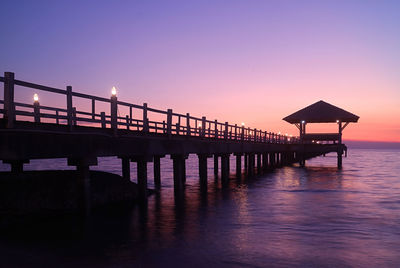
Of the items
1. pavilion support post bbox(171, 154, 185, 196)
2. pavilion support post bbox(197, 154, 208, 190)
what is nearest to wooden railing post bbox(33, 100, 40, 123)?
pavilion support post bbox(171, 154, 185, 196)

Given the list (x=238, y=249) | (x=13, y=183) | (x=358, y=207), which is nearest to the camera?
(x=238, y=249)

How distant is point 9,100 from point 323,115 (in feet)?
132

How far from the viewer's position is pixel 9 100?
9.38 m

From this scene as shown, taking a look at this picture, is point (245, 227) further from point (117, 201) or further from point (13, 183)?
point (13, 183)

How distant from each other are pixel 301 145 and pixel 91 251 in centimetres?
3866

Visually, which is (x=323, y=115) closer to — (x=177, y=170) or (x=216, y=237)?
(x=177, y=170)

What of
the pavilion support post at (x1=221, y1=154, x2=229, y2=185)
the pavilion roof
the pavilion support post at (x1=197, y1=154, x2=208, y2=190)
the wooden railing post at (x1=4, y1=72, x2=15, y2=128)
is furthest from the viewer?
the pavilion roof

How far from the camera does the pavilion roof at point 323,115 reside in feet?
144

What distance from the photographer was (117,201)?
17.0 m

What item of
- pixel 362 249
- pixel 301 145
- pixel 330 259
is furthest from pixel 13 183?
pixel 301 145

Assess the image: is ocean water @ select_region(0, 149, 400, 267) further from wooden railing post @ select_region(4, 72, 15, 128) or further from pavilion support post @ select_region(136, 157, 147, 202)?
wooden railing post @ select_region(4, 72, 15, 128)

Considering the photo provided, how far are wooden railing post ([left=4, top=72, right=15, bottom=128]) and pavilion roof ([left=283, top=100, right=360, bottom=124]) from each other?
3957cm

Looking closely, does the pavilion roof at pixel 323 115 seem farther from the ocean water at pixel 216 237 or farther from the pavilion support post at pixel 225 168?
the ocean water at pixel 216 237

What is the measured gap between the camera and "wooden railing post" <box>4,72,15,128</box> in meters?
9.37
